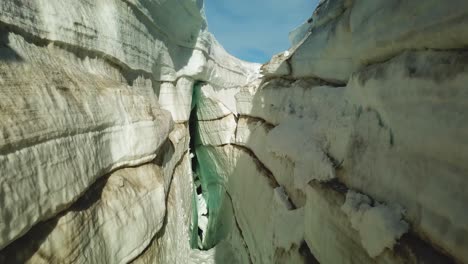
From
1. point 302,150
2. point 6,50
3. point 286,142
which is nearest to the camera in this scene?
point 6,50

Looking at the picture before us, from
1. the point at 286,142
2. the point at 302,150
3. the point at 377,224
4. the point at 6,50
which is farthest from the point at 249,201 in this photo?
the point at 6,50

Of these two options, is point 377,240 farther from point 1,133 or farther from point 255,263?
point 255,263

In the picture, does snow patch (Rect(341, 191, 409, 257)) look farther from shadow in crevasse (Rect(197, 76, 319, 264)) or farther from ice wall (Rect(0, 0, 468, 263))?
shadow in crevasse (Rect(197, 76, 319, 264))

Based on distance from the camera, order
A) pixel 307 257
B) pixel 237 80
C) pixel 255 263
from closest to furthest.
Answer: pixel 307 257
pixel 255 263
pixel 237 80

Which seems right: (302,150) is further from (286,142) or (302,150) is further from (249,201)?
(249,201)

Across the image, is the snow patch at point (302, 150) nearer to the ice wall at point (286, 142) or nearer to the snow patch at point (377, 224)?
the ice wall at point (286, 142)

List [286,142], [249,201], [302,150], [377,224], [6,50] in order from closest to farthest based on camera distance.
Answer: [377,224] < [6,50] < [302,150] < [286,142] < [249,201]

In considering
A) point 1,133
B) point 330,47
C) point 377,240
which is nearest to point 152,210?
point 1,133
